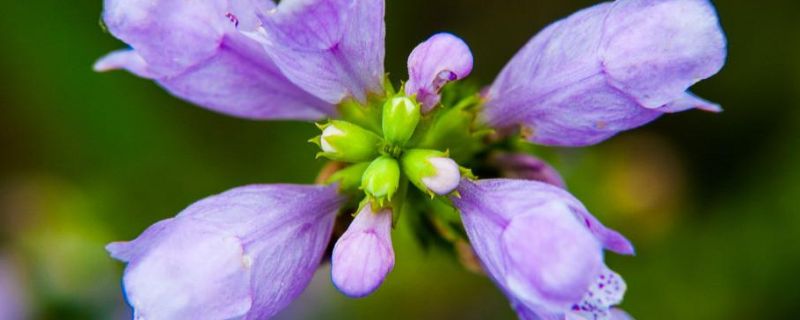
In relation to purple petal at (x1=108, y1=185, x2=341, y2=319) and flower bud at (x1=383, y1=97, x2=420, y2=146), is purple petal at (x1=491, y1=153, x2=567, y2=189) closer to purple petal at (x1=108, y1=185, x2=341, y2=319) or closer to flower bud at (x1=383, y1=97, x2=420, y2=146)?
flower bud at (x1=383, y1=97, x2=420, y2=146)

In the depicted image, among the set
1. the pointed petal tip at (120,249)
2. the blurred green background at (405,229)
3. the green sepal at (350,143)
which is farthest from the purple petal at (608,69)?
the blurred green background at (405,229)

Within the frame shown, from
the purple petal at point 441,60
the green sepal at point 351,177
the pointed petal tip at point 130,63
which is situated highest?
the pointed petal tip at point 130,63

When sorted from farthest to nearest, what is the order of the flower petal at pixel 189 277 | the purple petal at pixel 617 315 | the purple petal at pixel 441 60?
the purple petal at pixel 617 315
the purple petal at pixel 441 60
the flower petal at pixel 189 277

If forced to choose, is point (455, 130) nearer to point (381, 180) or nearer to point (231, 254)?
point (381, 180)

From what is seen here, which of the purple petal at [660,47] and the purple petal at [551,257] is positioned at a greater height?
the purple petal at [660,47]

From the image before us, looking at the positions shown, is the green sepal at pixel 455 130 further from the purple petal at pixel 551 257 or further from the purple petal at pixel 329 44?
the purple petal at pixel 551 257

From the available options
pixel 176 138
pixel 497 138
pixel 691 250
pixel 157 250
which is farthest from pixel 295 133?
pixel 157 250
